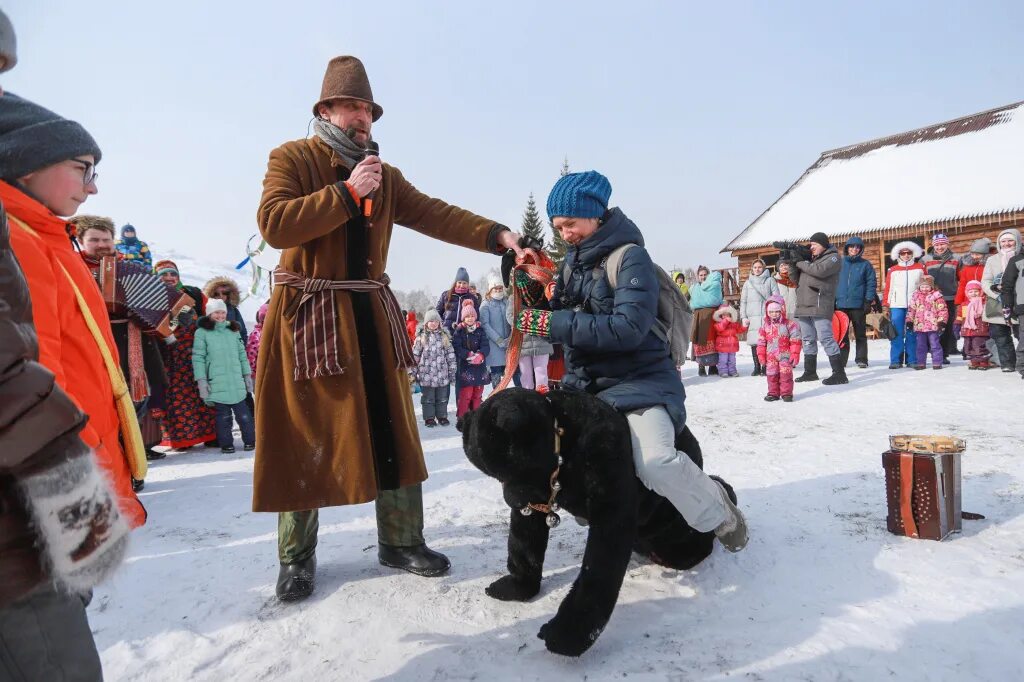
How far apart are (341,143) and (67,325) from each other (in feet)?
4.96

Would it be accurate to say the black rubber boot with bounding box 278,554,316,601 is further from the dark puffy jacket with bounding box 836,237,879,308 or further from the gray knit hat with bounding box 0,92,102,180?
the dark puffy jacket with bounding box 836,237,879,308

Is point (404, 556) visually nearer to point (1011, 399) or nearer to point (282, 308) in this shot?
point (282, 308)

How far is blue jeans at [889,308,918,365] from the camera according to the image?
9.27 m

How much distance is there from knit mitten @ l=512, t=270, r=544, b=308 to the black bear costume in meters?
0.63

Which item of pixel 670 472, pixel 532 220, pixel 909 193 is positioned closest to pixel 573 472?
pixel 670 472

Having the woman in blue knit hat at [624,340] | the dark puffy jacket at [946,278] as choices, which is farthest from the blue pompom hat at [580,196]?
the dark puffy jacket at [946,278]

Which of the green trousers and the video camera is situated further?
the video camera

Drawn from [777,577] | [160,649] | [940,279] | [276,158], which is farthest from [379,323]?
[940,279]

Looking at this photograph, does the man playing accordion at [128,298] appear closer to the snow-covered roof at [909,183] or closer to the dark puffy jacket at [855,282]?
the dark puffy jacket at [855,282]

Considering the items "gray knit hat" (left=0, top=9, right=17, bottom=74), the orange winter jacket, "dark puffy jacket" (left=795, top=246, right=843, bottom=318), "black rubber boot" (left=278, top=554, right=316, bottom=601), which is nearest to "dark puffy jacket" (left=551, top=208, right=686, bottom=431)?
"black rubber boot" (left=278, top=554, right=316, bottom=601)

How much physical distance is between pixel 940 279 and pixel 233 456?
1099 cm

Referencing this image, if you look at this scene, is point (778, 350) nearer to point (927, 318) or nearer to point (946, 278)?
point (927, 318)

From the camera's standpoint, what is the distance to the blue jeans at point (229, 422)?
22.0ft

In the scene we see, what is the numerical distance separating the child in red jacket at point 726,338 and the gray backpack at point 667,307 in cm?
761
